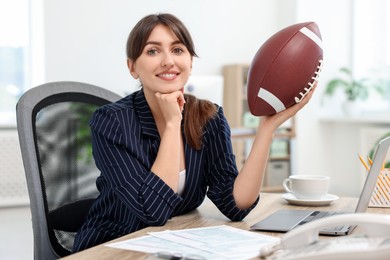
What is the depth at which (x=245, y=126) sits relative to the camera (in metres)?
5.50

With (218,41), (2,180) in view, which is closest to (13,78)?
(2,180)

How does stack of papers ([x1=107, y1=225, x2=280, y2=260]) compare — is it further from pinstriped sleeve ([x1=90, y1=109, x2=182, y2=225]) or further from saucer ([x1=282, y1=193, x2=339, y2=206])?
saucer ([x1=282, y1=193, x2=339, y2=206])

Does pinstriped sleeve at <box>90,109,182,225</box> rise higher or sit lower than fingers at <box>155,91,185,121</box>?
lower

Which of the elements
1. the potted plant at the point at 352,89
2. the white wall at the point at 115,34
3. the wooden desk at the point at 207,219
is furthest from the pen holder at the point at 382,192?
the potted plant at the point at 352,89

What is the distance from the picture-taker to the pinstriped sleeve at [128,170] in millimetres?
1334

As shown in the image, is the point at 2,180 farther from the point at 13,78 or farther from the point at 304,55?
the point at 304,55

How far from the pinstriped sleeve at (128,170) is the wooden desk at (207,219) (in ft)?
0.18

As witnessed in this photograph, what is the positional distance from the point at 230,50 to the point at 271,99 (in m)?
4.38

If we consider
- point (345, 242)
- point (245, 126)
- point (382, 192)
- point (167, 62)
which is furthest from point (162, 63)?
point (245, 126)

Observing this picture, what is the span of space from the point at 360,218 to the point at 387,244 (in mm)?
75

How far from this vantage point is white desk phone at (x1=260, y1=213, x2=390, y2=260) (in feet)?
2.48

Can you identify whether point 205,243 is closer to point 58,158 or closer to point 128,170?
point 128,170

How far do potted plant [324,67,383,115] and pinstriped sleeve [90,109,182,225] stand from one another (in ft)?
15.0

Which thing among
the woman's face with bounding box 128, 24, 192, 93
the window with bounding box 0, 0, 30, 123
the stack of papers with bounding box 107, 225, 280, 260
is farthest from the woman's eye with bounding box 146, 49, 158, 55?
the window with bounding box 0, 0, 30, 123
